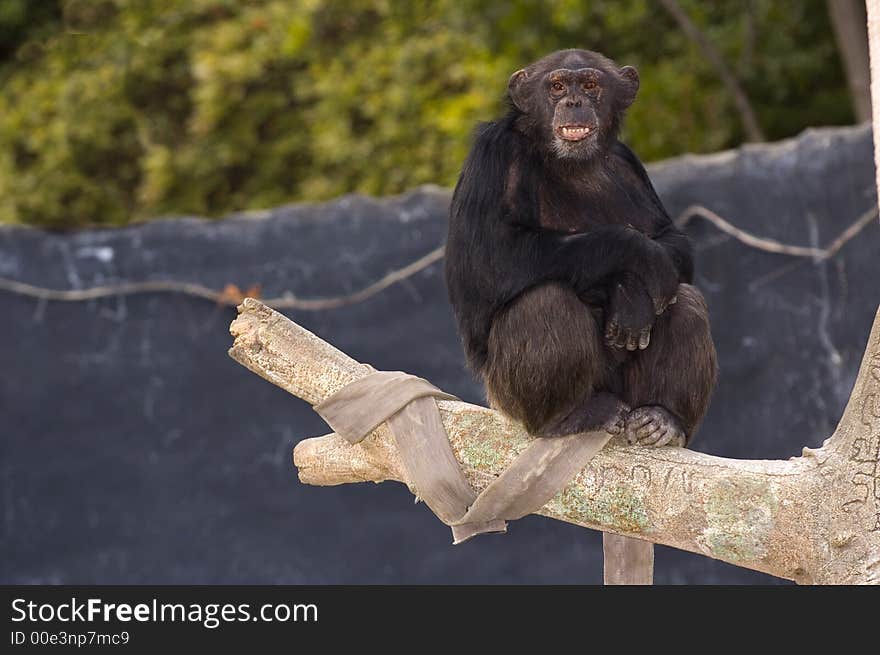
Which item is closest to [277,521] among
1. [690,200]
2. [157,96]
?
[690,200]

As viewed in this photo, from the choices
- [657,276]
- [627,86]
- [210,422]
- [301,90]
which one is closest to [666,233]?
[657,276]

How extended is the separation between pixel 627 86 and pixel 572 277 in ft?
2.22

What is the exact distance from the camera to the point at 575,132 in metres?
3.49

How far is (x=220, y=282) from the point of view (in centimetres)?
552

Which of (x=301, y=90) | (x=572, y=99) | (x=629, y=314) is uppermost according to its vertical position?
(x=301, y=90)

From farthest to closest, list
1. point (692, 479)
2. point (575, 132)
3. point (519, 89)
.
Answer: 1. point (519, 89)
2. point (575, 132)
3. point (692, 479)

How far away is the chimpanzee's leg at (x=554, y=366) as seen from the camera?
10.7ft

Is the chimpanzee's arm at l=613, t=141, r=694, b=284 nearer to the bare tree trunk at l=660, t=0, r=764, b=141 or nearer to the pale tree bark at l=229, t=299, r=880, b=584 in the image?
the pale tree bark at l=229, t=299, r=880, b=584

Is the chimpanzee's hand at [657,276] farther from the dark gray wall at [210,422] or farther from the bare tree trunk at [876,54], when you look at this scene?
the dark gray wall at [210,422]

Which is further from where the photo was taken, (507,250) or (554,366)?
(507,250)

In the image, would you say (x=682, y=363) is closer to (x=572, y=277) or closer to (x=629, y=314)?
(x=629, y=314)

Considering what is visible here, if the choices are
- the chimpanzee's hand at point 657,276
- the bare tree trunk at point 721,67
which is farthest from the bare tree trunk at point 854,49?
the chimpanzee's hand at point 657,276

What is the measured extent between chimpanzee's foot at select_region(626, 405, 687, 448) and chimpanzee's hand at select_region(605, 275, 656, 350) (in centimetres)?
18

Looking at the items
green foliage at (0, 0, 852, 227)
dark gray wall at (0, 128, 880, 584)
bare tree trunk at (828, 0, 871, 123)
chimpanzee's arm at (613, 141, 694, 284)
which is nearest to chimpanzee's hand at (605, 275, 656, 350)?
chimpanzee's arm at (613, 141, 694, 284)
